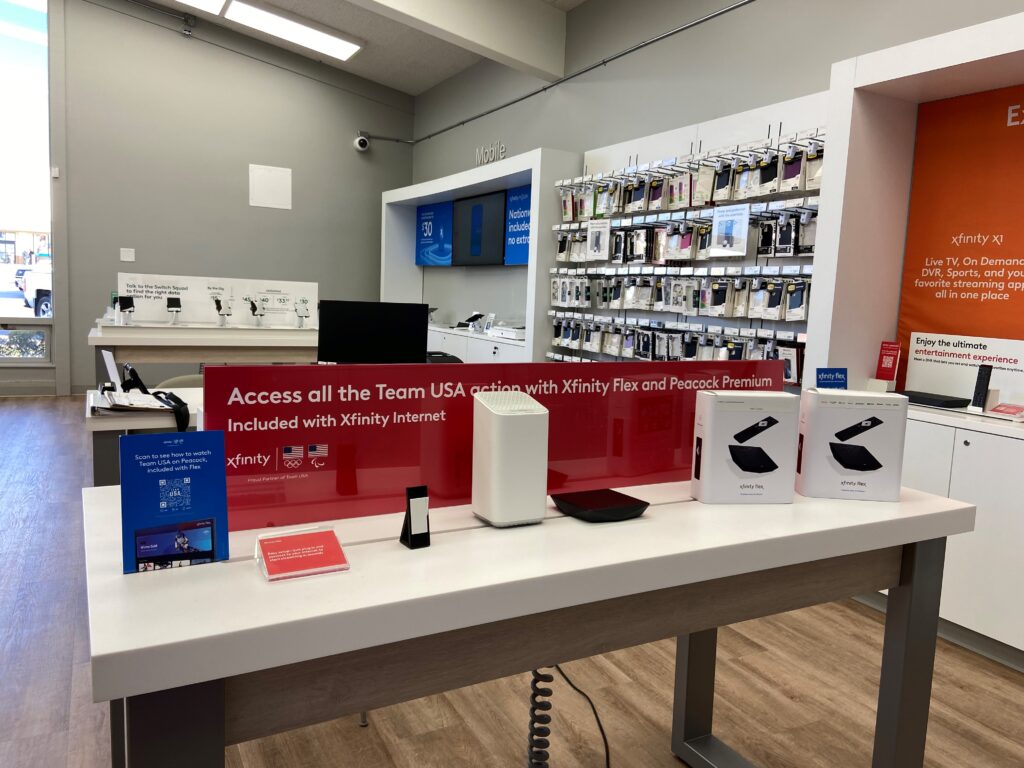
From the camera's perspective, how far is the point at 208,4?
7023mm

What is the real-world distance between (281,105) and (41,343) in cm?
359

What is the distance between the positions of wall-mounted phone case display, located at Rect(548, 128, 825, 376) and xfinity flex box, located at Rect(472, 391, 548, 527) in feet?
8.49

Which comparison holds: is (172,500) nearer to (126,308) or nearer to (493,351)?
(126,308)

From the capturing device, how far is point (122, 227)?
7.61 m

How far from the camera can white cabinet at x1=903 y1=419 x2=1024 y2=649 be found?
2.56 m

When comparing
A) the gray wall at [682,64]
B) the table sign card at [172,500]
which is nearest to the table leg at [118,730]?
the table sign card at [172,500]

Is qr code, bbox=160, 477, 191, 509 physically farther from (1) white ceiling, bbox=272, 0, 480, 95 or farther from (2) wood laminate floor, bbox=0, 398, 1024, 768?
(1) white ceiling, bbox=272, 0, 480, 95

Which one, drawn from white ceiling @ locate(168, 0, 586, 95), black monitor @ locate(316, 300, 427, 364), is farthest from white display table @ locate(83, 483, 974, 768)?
white ceiling @ locate(168, 0, 586, 95)

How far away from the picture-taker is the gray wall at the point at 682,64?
370 cm

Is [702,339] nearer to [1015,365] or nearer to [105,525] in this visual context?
[1015,365]

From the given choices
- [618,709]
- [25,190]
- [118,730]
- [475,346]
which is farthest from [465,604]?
[25,190]

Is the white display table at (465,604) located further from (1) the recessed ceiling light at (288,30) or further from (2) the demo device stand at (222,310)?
(1) the recessed ceiling light at (288,30)

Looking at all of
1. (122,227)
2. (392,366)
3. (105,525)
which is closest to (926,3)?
(392,366)

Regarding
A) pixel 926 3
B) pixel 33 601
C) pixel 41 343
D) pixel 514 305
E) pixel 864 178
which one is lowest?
pixel 33 601
